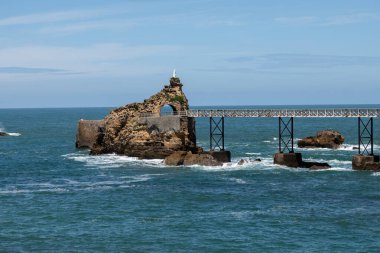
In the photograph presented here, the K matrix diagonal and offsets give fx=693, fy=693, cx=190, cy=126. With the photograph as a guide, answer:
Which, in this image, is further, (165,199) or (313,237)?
(165,199)

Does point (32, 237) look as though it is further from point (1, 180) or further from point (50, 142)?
point (50, 142)

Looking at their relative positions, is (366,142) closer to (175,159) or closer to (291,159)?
(291,159)

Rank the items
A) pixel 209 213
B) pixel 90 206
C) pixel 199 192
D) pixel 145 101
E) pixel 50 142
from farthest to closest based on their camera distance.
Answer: pixel 50 142 → pixel 145 101 → pixel 199 192 → pixel 90 206 → pixel 209 213

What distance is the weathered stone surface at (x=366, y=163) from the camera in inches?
2675

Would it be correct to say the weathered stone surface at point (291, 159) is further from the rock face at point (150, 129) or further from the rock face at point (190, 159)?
the rock face at point (150, 129)

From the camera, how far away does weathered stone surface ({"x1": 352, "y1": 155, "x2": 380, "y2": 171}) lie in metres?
67.9

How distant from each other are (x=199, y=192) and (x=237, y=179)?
889 cm

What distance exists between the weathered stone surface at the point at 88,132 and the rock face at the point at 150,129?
7.79 ft

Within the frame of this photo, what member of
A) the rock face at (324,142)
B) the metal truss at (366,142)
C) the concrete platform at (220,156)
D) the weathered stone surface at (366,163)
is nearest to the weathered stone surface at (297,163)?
the weathered stone surface at (366,163)

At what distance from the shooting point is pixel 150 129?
84.7 meters

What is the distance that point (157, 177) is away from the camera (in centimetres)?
6656

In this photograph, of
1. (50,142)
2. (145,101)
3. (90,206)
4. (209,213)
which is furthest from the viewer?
(50,142)

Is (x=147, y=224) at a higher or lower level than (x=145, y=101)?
lower

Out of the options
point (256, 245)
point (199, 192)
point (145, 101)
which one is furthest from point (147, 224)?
point (145, 101)
